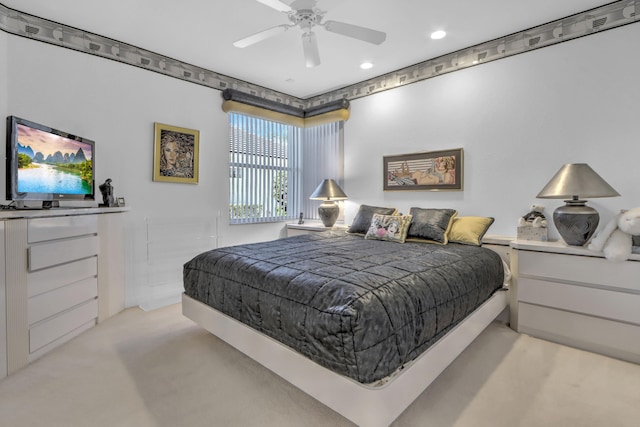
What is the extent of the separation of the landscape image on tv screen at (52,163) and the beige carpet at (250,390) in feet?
4.01

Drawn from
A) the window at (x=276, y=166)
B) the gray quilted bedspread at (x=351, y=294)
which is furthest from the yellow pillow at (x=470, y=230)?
the window at (x=276, y=166)

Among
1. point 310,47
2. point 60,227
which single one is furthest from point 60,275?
point 310,47

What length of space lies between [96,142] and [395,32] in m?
3.04

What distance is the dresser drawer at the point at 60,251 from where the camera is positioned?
211cm

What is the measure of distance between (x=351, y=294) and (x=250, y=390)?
91cm

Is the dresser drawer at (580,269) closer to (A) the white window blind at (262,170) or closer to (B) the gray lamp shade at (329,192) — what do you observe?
(B) the gray lamp shade at (329,192)

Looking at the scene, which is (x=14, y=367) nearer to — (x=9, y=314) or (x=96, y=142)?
(x=9, y=314)

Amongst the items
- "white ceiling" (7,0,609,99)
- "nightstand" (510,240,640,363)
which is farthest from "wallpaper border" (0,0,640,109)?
"nightstand" (510,240,640,363)

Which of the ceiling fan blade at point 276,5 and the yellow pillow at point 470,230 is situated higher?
the ceiling fan blade at point 276,5

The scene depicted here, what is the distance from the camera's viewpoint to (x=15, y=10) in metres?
2.57

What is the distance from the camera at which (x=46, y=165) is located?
7.80ft

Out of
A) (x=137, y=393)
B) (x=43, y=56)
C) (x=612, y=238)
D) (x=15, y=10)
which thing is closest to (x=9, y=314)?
(x=137, y=393)

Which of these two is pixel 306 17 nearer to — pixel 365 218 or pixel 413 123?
pixel 413 123

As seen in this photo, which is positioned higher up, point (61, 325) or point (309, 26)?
point (309, 26)
